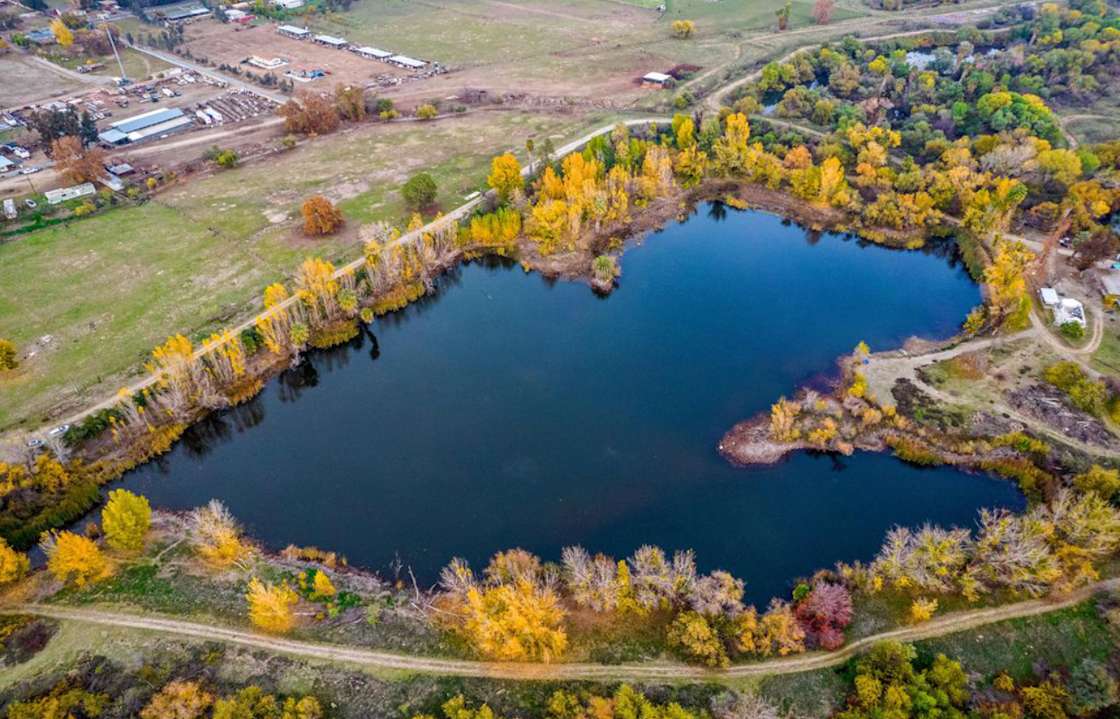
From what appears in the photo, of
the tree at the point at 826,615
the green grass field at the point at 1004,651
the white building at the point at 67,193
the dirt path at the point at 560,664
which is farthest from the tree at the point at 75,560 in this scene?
the white building at the point at 67,193

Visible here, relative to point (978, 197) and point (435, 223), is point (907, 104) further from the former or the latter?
point (435, 223)

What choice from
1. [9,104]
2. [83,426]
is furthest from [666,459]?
[9,104]

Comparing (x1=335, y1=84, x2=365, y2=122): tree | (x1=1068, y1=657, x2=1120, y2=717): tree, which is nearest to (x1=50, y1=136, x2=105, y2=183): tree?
(x1=335, y1=84, x2=365, y2=122): tree

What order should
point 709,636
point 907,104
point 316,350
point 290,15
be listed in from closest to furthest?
point 709,636 < point 316,350 < point 907,104 < point 290,15

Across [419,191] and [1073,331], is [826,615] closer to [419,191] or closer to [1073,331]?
[1073,331]

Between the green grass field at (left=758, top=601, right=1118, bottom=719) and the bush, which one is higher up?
the bush

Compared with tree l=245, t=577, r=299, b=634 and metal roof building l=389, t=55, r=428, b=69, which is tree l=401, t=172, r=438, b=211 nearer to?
tree l=245, t=577, r=299, b=634

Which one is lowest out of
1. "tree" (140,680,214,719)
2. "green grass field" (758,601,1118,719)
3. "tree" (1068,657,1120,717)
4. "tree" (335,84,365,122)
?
"green grass field" (758,601,1118,719)
